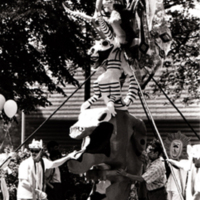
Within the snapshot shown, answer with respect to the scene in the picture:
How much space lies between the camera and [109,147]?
370 inches

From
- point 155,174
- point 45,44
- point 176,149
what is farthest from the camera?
point 45,44

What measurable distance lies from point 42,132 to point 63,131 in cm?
101

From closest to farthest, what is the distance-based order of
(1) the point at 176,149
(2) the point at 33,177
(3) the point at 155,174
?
(3) the point at 155,174 → (1) the point at 176,149 → (2) the point at 33,177

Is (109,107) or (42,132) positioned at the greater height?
(42,132)

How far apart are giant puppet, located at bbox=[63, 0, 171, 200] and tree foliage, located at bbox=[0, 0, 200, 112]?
7.19 meters

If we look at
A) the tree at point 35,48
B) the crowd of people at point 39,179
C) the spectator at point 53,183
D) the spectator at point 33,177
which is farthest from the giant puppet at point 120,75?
the tree at point 35,48

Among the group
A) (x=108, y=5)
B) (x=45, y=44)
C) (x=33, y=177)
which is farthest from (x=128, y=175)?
(x=45, y=44)

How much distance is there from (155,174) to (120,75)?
63.5 inches

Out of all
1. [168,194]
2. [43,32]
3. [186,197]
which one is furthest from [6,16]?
[186,197]

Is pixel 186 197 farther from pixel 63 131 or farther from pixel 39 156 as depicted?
pixel 63 131

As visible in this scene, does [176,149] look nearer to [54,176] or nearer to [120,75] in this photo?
[120,75]

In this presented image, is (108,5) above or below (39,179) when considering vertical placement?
above

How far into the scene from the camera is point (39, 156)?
454 inches

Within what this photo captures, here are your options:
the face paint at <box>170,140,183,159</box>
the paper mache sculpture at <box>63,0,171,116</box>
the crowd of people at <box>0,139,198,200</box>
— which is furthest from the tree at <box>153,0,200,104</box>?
the paper mache sculpture at <box>63,0,171,116</box>
